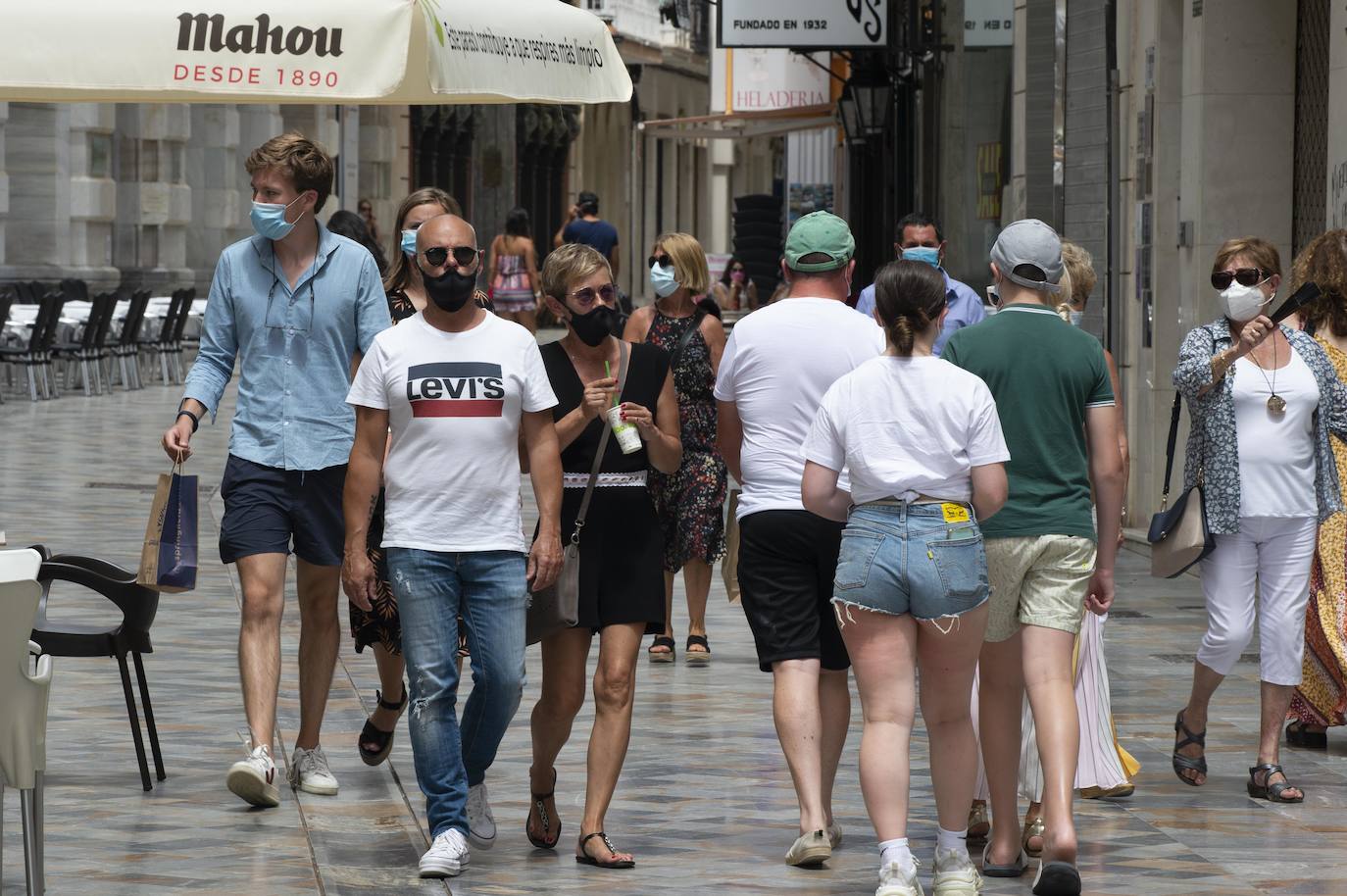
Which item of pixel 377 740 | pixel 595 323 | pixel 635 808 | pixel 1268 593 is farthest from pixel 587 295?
pixel 1268 593

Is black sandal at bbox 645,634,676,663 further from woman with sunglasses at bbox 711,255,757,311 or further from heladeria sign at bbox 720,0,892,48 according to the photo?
woman with sunglasses at bbox 711,255,757,311

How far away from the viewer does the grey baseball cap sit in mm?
6531

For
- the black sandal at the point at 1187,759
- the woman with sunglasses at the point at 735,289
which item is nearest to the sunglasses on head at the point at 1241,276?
the black sandal at the point at 1187,759

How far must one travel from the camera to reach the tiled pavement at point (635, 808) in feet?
21.5

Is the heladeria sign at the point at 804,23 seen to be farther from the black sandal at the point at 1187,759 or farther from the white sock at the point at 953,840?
the white sock at the point at 953,840

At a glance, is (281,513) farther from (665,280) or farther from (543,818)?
(665,280)

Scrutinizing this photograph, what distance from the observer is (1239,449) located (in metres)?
7.94

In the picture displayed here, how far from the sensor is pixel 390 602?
25.6 ft

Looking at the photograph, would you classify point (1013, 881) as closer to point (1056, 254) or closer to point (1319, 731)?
point (1056, 254)

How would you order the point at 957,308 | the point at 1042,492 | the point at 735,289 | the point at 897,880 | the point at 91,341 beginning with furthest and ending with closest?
the point at 735,289 → the point at 91,341 → the point at 957,308 → the point at 1042,492 → the point at 897,880

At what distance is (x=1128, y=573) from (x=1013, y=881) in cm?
739

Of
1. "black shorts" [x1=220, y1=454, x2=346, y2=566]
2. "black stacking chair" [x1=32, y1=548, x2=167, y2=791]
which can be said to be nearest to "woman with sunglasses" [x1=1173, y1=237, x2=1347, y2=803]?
"black shorts" [x1=220, y1=454, x2=346, y2=566]

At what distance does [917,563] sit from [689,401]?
4.42 metres

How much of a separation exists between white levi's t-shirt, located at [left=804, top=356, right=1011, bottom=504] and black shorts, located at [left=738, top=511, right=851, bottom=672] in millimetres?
605
